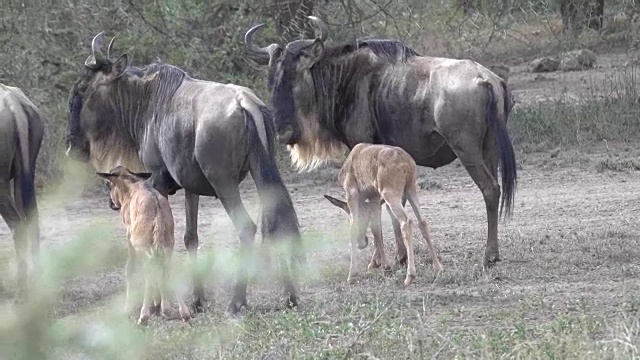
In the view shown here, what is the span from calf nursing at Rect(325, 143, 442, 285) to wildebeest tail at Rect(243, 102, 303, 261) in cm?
86

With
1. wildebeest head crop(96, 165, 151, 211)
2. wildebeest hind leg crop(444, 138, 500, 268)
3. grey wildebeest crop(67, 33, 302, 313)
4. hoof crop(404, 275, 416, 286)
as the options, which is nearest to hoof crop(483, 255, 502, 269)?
wildebeest hind leg crop(444, 138, 500, 268)

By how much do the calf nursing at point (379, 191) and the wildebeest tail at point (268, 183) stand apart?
863 millimetres

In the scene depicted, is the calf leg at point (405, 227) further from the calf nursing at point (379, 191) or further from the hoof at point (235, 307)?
the hoof at point (235, 307)

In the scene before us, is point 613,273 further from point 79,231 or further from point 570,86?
point 570,86

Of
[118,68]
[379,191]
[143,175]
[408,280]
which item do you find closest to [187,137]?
[143,175]

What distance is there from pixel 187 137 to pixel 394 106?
6.14 ft

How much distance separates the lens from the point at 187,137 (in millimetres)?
7094

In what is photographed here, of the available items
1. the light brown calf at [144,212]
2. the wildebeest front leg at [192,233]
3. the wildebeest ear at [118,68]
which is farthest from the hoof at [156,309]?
the wildebeest ear at [118,68]

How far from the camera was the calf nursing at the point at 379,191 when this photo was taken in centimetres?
764

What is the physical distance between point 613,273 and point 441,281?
111 cm

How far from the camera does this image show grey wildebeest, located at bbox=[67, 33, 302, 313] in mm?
6770

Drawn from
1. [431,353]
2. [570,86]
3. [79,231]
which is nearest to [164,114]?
[431,353]

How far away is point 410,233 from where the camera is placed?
7574 mm

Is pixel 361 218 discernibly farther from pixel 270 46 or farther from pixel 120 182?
pixel 120 182
